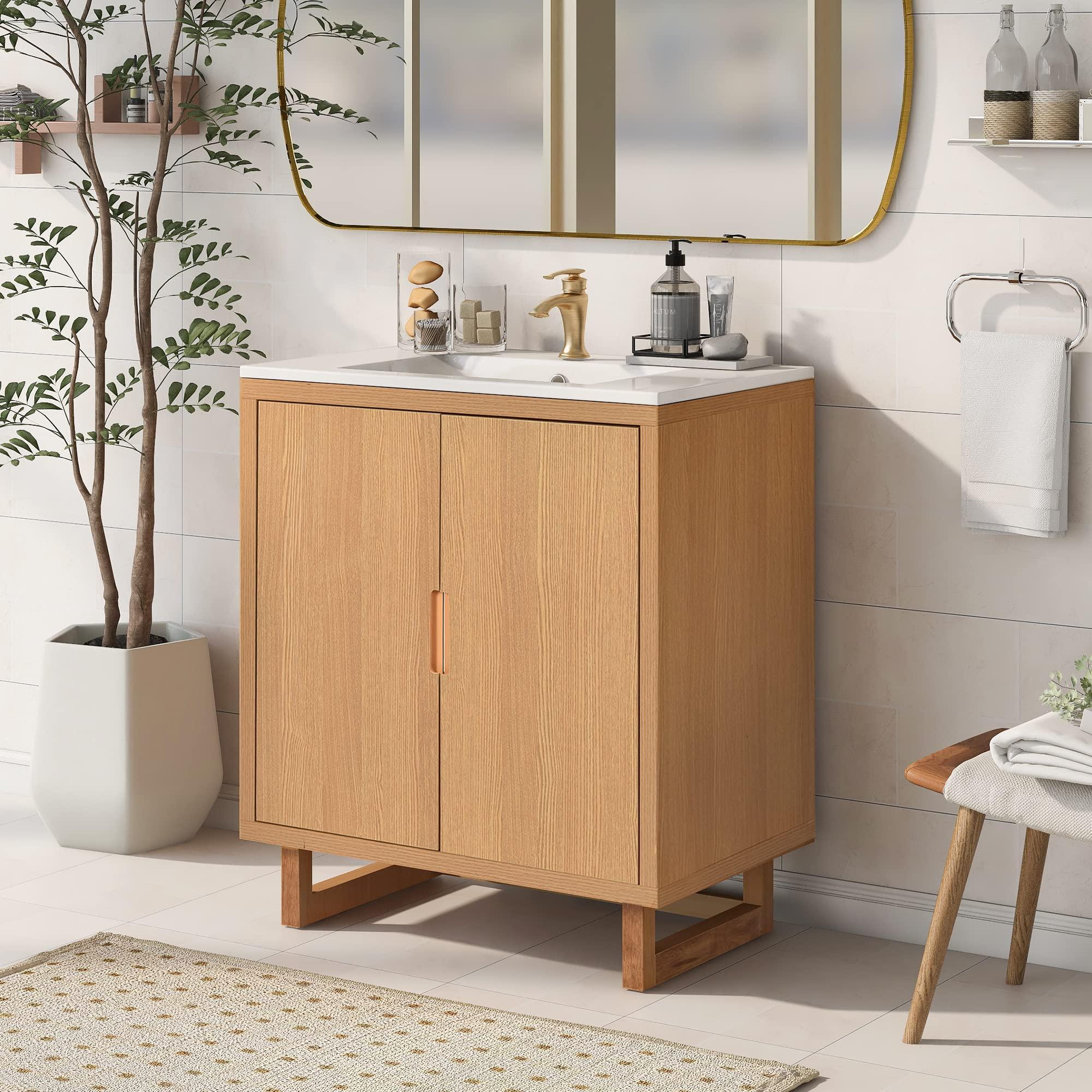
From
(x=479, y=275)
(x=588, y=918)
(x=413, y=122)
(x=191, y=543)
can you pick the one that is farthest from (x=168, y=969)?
(x=413, y=122)

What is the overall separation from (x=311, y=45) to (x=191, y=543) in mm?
1083

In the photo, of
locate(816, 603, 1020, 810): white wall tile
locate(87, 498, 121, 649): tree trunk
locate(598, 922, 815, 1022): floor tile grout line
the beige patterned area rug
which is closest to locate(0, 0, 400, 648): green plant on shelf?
locate(87, 498, 121, 649): tree trunk

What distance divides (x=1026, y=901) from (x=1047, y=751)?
54cm

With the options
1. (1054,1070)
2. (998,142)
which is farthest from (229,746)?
(998,142)

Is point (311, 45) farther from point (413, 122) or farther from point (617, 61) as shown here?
point (617, 61)

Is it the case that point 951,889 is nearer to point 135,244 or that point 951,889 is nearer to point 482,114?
point 482,114

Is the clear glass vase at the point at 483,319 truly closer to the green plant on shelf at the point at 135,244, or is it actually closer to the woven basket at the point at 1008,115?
the green plant on shelf at the point at 135,244

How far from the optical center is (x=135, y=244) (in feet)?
12.4

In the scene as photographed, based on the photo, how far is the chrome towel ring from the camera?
9.98ft

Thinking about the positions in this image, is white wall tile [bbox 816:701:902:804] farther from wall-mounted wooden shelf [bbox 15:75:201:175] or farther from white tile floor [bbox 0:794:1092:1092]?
wall-mounted wooden shelf [bbox 15:75:201:175]

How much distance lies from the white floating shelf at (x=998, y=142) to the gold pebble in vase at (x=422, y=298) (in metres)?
1.00

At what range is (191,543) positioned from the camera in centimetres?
406

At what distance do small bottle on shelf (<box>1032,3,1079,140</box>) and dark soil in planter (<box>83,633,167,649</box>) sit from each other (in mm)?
2040

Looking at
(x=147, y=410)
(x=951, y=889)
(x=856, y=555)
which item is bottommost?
(x=951, y=889)
